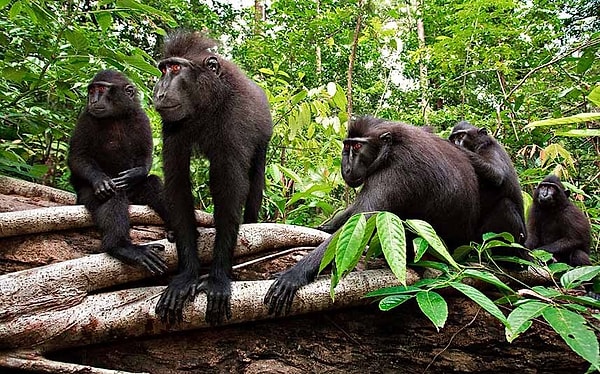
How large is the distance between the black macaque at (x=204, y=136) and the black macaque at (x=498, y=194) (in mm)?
1868

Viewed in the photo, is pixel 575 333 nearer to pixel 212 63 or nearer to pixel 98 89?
pixel 212 63

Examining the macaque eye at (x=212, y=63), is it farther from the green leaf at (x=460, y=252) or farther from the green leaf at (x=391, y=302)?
the green leaf at (x=460, y=252)

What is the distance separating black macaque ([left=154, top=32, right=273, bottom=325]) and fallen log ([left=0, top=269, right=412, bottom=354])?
0.20 meters

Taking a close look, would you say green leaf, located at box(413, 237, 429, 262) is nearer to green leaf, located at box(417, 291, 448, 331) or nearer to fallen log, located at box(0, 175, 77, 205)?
green leaf, located at box(417, 291, 448, 331)

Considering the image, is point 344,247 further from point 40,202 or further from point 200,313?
point 40,202

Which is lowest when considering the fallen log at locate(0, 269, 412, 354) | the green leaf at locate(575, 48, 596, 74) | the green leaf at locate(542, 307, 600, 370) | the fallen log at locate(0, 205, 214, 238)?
the fallen log at locate(0, 269, 412, 354)

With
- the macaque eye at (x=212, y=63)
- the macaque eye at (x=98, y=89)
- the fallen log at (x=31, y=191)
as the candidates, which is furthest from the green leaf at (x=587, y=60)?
the fallen log at (x=31, y=191)

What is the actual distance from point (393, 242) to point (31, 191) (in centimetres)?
335

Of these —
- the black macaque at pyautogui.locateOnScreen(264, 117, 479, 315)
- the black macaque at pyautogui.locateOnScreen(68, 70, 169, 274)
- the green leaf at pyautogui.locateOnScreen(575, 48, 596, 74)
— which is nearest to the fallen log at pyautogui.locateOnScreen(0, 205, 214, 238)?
the black macaque at pyautogui.locateOnScreen(68, 70, 169, 274)

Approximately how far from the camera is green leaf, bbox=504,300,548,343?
2256 millimetres

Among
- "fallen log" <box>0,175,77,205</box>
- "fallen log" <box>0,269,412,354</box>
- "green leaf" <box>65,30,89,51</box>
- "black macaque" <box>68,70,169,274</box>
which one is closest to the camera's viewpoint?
"fallen log" <box>0,269,412,354</box>

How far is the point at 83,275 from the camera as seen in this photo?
3.09 m

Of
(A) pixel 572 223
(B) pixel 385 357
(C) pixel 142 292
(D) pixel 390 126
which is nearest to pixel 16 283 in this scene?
(C) pixel 142 292

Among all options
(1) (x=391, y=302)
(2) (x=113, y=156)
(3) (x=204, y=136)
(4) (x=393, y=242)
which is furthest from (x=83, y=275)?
(4) (x=393, y=242)
